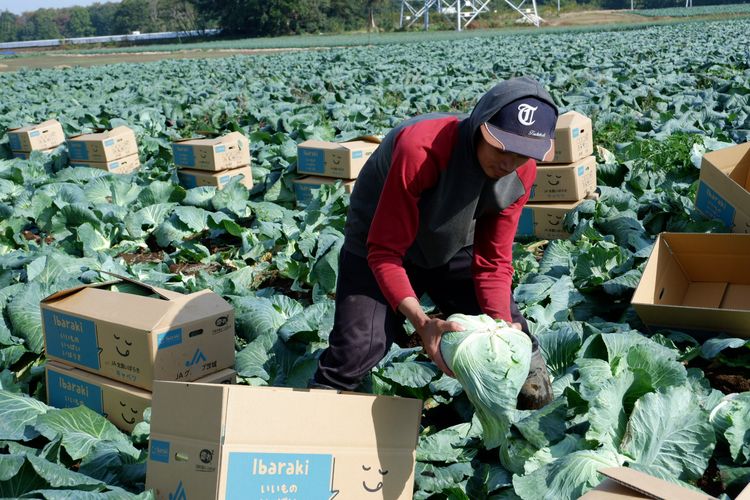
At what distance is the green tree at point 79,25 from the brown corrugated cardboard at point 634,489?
143 m

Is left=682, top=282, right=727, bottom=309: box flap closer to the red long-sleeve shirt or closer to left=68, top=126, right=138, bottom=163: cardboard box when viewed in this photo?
the red long-sleeve shirt

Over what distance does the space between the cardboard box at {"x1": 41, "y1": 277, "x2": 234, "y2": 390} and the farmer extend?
23.1 inches

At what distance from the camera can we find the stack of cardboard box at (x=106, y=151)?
8.75 meters

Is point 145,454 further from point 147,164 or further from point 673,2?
point 673,2

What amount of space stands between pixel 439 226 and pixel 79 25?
475 ft

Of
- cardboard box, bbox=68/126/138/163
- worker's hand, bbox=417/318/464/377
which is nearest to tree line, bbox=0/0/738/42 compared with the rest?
cardboard box, bbox=68/126/138/163

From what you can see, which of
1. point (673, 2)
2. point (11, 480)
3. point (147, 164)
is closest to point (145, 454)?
point (11, 480)

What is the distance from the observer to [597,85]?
12805mm

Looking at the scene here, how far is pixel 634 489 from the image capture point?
1.99 m

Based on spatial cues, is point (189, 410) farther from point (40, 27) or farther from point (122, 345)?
point (40, 27)

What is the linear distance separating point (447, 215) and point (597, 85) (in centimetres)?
1091

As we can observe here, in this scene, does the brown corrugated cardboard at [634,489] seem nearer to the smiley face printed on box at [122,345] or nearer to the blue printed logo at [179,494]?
the blue printed logo at [179,494]

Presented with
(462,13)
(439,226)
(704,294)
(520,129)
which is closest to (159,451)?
(439,226)

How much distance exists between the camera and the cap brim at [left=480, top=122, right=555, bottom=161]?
8.13ft
